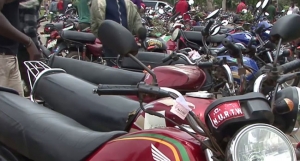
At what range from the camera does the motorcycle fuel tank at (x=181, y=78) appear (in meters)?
3.62

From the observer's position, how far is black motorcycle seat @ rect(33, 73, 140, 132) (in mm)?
2555

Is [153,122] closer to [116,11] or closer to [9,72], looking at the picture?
[9,72]

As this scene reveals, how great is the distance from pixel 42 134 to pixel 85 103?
0.76 metres

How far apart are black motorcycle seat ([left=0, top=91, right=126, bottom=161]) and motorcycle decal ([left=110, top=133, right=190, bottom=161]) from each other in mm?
205

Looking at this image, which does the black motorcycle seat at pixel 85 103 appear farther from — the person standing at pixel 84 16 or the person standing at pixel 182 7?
the person standing at pixel 182 7

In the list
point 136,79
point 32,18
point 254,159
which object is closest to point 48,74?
→ point 136,79

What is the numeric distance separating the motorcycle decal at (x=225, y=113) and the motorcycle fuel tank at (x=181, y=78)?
2.28 m

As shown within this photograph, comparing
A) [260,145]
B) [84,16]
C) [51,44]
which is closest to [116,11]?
[84,16]

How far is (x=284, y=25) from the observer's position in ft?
5.47

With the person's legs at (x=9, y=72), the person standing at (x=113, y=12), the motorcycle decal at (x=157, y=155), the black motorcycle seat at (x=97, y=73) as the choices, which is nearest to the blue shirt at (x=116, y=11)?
the person standing at (x=113, y=12)

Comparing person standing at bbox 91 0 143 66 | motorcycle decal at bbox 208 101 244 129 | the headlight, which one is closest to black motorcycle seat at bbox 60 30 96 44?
person standing at bbox 91 0 143 66

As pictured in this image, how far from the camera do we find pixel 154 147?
1442mm

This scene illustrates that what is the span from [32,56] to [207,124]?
2335 mm

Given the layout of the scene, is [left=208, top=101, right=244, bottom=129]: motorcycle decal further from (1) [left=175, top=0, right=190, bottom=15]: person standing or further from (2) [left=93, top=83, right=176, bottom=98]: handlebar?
(1) [left=175, top=0, right=190, bottom=15]: person standing
